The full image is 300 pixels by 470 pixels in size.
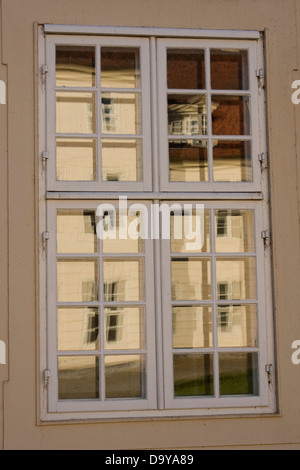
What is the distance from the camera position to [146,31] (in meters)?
5.95

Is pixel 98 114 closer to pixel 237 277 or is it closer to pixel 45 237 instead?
pixel 45 237

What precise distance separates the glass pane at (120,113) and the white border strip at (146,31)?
1.41 feet

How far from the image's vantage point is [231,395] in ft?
19.1

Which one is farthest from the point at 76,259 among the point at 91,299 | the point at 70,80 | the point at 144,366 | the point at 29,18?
the point at 29,18

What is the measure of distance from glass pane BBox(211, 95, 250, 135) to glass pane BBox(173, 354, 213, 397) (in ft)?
5.23

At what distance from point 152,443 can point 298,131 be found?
239 cm

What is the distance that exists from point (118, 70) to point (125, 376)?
2.13m

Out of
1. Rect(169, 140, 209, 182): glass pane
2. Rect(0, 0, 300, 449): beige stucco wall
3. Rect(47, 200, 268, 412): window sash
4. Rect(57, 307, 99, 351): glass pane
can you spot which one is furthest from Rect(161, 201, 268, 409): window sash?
Rect(57, 307, 99, 351): glass pane

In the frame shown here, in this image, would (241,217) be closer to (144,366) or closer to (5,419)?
(144,366)

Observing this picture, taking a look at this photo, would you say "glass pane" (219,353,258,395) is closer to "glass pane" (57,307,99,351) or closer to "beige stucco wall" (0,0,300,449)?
"beige stucco wall" (0,0,300,449)

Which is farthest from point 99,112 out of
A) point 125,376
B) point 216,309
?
point 125,376

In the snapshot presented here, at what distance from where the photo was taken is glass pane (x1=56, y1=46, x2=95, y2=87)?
5938 mm

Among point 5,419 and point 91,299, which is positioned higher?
point 91,299

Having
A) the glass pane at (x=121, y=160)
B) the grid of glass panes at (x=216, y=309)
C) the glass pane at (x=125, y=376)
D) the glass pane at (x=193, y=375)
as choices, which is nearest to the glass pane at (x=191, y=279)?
the grid of glass panes at (x=216, y=309)
